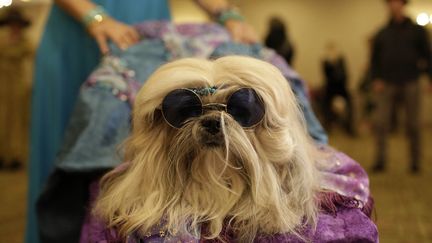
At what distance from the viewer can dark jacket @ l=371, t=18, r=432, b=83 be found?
4.23 meters

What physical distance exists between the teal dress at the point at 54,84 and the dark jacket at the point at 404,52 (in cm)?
302

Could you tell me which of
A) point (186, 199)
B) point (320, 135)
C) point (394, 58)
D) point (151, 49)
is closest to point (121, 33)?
point (151, 49)

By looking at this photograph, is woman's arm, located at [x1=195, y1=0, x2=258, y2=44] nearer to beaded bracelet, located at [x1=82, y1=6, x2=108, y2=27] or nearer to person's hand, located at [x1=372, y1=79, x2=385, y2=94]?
beaded bracelet, located at [x1=82, y1=6, x2=108, y2=27]

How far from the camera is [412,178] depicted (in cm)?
418

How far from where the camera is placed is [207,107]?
96 cm

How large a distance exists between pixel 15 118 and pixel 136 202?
4.52 meters

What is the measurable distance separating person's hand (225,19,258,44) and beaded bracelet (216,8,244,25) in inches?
0.5

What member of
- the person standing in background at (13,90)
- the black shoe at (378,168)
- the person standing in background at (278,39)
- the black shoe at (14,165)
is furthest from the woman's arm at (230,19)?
the person standing in background at (278,39)

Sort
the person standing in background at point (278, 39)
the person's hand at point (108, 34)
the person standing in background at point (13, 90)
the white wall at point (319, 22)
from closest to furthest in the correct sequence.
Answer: the person's hand at point (108, 34), the person standing in background at point (13, 90), the person standing in background at point (278, 39), the white wall at point (319, 22)

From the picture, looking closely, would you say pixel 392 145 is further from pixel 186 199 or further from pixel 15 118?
pixel 186 199

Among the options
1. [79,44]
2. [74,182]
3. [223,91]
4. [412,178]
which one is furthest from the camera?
[412,178]

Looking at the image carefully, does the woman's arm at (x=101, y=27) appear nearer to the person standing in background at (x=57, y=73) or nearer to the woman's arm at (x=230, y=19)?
the person standing in background at (x=57, y=73)

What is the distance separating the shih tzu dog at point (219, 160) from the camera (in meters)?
0.95

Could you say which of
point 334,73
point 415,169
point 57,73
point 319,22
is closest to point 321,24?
point 319,22
